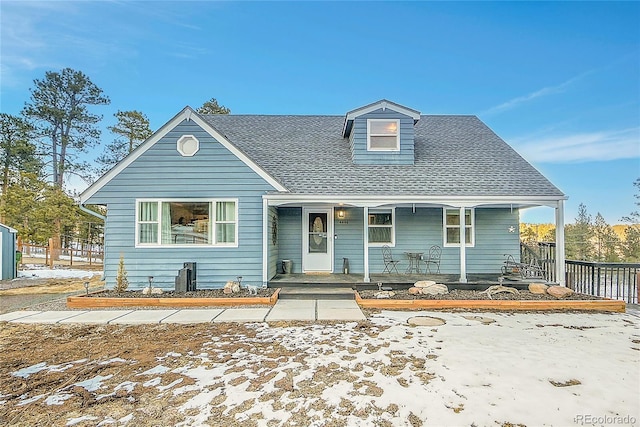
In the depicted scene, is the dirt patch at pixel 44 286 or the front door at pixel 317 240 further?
the front door at pixel 317 240

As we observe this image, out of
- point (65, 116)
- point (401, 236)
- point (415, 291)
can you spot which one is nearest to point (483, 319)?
point (415, 291)

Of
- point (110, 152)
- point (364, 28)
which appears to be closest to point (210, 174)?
point (364, 28)

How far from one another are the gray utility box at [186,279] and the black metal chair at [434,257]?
6794 mm

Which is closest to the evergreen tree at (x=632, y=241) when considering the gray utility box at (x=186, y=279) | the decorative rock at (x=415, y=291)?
the decorative rock at (x=415, y=291)

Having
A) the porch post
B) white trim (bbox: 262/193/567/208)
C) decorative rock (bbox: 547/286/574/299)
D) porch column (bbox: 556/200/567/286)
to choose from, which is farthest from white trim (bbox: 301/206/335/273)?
porch column (bbox: 556/200/567/286)

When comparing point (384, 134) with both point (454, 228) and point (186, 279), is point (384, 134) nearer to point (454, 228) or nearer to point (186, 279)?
point (454, 228)

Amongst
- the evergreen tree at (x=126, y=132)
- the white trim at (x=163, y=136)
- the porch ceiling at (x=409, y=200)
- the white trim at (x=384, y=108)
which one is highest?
the evergreen tree at (x=126, y=132)

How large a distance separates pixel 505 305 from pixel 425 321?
2.42 meters

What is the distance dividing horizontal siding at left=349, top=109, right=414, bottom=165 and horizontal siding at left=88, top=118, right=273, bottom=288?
3.45m

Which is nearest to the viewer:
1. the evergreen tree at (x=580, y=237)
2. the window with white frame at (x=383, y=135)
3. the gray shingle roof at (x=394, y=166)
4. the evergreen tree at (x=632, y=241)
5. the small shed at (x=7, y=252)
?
the gray shingle roof at (x=394, y=166)

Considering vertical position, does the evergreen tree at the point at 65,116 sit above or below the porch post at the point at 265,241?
above

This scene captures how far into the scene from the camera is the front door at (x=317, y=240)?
34.3ft

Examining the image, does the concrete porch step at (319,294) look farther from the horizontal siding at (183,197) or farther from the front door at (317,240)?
the front door at (317,240)

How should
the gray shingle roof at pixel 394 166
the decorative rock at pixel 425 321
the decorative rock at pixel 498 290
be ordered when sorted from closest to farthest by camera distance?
the decorative rock at pixel 425 321
the decorative rock at pixel 498 290
the gray shingle roof at pixel 394 166
